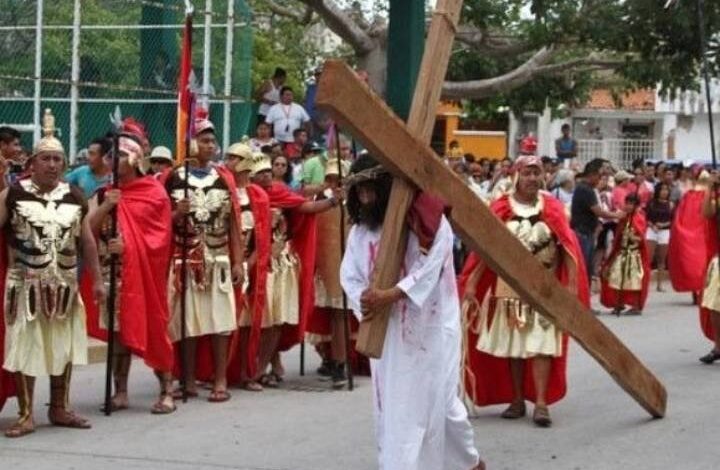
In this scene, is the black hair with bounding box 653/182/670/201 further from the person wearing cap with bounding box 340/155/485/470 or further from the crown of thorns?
the crown of thorns

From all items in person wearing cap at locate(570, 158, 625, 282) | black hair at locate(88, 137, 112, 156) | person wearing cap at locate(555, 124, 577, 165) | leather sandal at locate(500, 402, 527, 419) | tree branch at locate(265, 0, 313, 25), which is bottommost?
leather sandal at locate(500, 402, 527, 419)

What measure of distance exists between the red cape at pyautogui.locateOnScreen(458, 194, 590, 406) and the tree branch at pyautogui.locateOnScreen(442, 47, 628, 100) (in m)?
17.2

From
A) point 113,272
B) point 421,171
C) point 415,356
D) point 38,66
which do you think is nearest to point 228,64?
point 38,66

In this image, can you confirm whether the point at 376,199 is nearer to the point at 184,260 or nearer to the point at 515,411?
the point at 515,411

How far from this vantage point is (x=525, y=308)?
10.8m

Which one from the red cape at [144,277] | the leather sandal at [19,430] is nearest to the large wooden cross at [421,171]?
the red cape at [144,277]

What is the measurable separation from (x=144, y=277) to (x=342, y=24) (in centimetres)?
1330

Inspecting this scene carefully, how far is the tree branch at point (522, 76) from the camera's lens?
2833 centimetres

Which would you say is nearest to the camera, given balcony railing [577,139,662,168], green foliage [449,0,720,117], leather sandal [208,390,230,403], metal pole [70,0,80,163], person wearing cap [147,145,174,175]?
leather sandal [208,390,230,403]

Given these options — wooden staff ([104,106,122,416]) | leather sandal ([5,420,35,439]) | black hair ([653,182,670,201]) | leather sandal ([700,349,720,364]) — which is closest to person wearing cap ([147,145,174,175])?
wooden staff ([104,106,122,416])

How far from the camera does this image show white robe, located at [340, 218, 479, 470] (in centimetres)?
780

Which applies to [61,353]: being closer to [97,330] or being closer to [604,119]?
[97,330]

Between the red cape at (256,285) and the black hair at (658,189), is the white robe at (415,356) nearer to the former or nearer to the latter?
the red cape at (256,285)

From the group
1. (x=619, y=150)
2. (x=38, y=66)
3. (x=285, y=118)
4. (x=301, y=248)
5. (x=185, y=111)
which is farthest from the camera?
(x=619, y=150)
